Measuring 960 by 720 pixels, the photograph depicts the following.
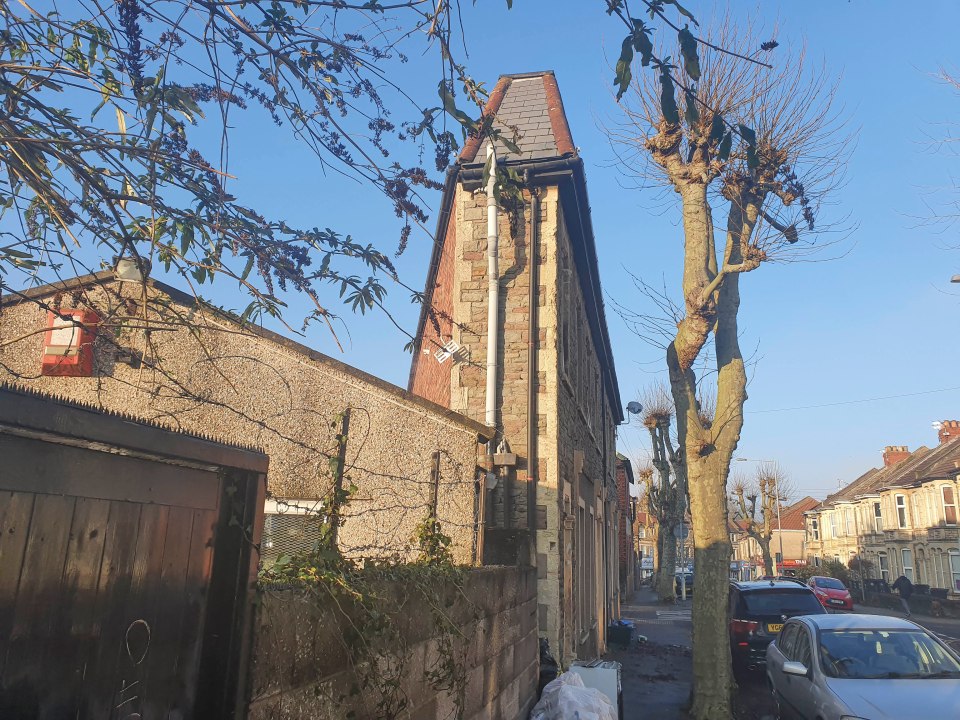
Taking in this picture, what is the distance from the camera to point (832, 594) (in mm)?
25312

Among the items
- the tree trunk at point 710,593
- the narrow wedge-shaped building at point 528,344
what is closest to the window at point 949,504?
the narrow wedge-shaped building at point 528,344

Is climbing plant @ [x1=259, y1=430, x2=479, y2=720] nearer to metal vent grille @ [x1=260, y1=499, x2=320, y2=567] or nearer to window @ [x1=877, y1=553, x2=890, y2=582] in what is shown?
metal vent grille @ [x1=260, y1=499, x2=320, y2=567]

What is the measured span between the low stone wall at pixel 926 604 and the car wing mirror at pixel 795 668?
26154 mm

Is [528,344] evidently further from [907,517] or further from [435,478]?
[907,517]

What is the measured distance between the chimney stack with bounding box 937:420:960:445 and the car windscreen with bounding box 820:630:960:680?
4050 centimetres

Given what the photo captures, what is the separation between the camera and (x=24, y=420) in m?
1.76

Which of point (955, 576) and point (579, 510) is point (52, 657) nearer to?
point (579, 510)

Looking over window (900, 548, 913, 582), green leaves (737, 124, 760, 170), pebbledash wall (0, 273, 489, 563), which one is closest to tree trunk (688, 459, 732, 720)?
pebbledash wall (0, 273, 489, 563)

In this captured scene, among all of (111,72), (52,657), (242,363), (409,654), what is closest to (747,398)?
(242,363)

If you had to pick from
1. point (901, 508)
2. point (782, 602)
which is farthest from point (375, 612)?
point (901, 508)

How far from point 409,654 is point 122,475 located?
2.07 metres

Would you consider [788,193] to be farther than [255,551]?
Yes

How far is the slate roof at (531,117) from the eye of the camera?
10553 millimetres

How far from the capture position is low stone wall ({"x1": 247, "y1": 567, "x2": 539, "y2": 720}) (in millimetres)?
2592
